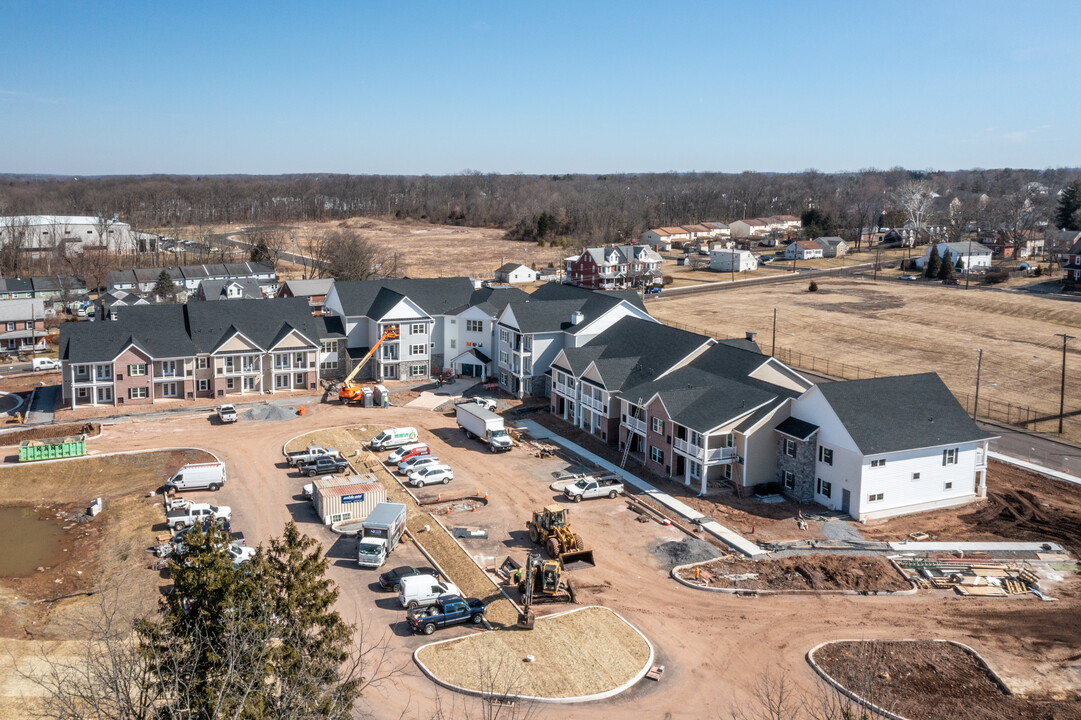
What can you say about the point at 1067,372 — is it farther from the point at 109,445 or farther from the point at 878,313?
the point at 109,445

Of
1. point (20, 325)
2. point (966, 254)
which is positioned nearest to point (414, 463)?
point (20, 325)

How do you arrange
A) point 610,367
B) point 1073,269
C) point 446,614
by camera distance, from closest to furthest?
point 446,614, point 610,367, point 1073,269

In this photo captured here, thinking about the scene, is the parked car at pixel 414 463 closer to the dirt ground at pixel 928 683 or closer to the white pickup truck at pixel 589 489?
the white pickup truck at pixel 589 489

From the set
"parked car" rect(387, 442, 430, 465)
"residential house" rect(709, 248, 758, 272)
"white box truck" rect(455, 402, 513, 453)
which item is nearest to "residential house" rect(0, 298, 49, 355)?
"parked car" rect(387, 442, 430, 465)

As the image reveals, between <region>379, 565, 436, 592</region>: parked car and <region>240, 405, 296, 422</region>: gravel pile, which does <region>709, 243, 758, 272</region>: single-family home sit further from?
<region>379, 565, 436, 592</region>: parked car

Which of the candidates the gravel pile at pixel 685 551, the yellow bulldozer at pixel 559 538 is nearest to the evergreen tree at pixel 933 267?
the gravel pile at pixel 685 551

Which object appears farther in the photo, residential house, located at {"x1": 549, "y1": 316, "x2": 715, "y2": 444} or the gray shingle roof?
residential house, located at {"x1": 549, "y1": 316, "x2": 715, "y2": 444}

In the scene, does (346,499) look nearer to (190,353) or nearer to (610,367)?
(610,367)
